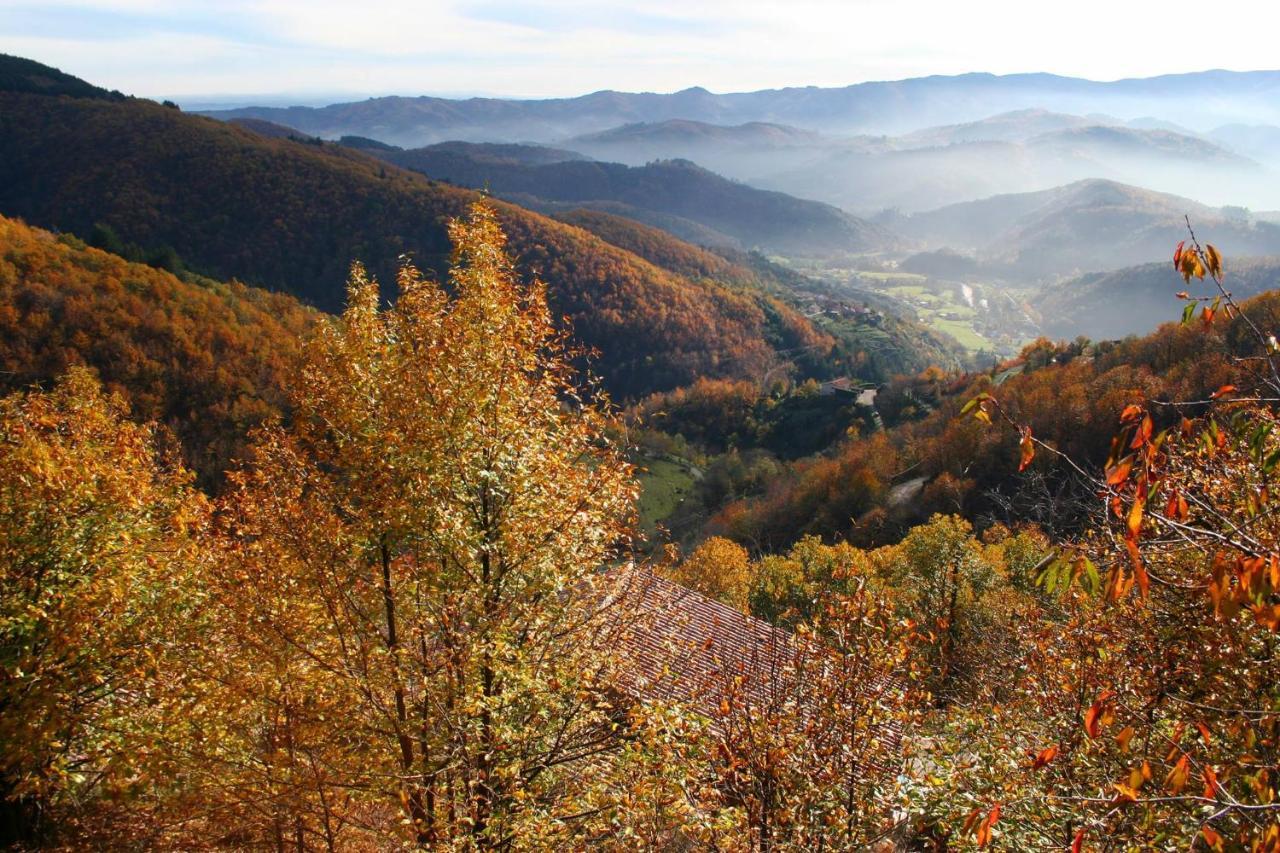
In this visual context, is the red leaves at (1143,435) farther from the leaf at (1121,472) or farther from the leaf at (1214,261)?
the leaf at (1214,261)

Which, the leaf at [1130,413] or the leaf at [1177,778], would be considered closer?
the leaf at [1177,778]

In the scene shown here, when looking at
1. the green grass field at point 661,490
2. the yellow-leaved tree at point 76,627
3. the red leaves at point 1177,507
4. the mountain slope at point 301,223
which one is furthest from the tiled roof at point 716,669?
the mountain slope at point 301,223

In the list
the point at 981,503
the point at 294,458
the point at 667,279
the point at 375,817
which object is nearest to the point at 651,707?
the point at 294,458

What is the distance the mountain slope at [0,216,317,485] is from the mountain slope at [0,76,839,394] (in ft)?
191

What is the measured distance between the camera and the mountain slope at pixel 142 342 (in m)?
44.1

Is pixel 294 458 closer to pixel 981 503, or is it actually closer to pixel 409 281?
pixel 409 281

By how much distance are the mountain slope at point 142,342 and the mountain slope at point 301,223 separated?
58.1m

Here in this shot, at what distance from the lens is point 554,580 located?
26.1ft

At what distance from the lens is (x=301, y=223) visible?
4875 inches

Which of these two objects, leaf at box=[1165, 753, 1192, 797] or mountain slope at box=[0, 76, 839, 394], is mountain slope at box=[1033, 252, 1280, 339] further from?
leaf at box=[1165, 753, 1192, 797]

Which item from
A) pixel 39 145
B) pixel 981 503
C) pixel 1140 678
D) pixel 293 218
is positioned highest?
pixel 39 145

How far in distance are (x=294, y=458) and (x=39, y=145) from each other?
514ft

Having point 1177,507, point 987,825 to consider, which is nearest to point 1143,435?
point 1177,507

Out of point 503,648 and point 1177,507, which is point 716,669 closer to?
point 503,648
